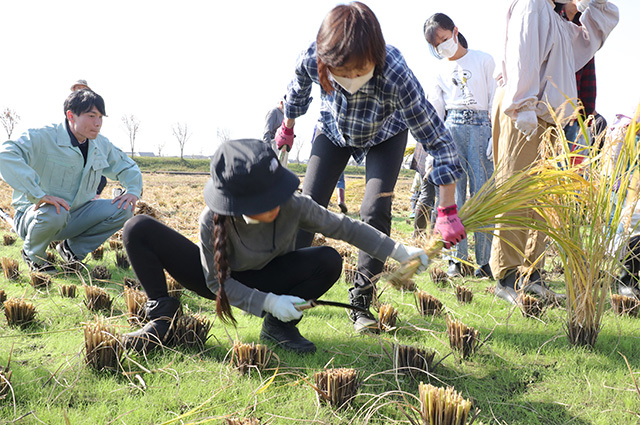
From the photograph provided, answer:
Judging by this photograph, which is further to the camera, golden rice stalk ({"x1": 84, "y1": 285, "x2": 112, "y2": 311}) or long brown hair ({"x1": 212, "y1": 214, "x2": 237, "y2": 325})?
golden rice stalk ({"x1": 84, "y1": 285, "x2": 112, "y2": 311})

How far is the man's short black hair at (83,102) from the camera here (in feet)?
12.2

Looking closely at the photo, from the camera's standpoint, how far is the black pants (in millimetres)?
2602

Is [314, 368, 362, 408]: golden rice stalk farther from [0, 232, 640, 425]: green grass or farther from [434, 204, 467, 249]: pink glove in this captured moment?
[434, 204, 467, 249]: pink glove

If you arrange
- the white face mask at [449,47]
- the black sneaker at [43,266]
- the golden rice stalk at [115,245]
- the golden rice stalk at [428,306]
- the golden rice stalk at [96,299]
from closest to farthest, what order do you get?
the golden rice stalk at [96,299], the golden rice stalk at [428,306], the black sneaker at [43,266], the white face mask at [449,47], the golden rice stalk at [115,245]

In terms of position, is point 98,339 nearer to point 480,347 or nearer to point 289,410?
point 289,410

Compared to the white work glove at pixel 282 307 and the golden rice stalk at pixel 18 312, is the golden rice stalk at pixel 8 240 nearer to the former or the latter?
the golden rice stalk at pixel 18 312

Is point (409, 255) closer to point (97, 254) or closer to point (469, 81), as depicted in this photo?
point (469, 81)

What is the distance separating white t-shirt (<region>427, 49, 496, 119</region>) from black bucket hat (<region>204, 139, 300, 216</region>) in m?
2.72

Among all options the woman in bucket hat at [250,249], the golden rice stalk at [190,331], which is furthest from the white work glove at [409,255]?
the golden rice stalk at [190,331]

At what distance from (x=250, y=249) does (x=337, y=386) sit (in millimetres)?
763

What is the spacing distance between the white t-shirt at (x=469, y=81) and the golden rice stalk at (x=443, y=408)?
3093mm

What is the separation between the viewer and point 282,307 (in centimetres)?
205

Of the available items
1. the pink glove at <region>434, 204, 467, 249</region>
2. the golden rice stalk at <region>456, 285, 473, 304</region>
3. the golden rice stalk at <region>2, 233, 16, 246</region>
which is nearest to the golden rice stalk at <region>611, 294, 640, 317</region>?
the golden rice stalk at <region>456, 285, 473, 304</region>

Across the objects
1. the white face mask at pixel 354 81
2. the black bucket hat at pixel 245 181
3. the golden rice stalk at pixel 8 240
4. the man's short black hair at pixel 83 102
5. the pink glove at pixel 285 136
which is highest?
the white face mask at pixel 354 81
